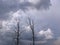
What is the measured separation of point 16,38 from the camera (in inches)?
3314

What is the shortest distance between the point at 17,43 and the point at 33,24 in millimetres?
21222

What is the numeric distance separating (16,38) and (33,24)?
19.4 meters

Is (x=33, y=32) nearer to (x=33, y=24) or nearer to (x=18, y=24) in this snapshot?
(x=33, y=24)

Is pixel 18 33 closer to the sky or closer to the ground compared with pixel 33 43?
closer to the sky

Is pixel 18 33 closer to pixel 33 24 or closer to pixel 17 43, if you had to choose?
pixel 17 43

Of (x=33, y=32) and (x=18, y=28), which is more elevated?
(x=18, y=28)

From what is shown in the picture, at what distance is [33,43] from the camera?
2566 inches

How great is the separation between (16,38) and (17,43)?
9.53ft

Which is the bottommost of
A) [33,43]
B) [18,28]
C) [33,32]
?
[33,43]

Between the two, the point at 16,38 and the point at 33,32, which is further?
the point at 16,38

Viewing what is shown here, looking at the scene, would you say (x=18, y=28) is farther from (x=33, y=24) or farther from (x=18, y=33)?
(x=33, y=24)

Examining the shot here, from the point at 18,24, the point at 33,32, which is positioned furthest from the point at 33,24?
the point at 18,24

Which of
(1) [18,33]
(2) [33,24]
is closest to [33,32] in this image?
(2) [33,24]

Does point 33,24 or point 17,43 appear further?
point 17,43
